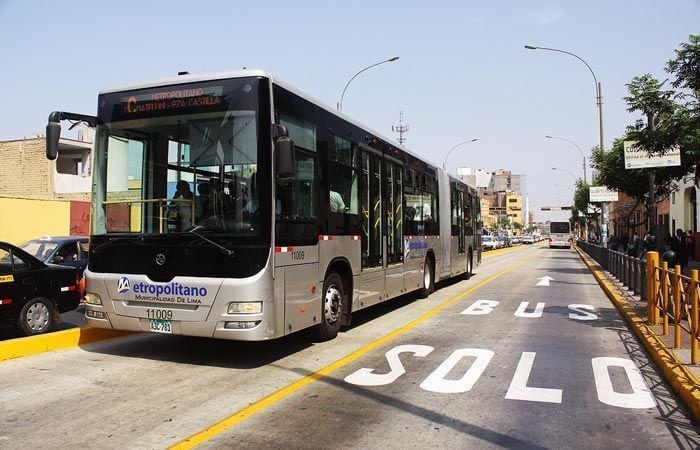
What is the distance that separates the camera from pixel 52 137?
22.6 feet

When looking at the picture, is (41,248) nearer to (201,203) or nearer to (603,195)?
(201,203)

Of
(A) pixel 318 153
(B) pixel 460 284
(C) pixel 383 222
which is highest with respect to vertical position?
(A) pixel 318 153

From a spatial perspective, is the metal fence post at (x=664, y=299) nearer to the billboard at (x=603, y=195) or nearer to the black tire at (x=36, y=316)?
the black tire at (x=36, y=316)

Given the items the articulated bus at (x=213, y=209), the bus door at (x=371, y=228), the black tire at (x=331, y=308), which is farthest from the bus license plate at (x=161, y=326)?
the bus door at (x=371, y=228)

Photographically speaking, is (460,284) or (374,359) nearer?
(374,359)

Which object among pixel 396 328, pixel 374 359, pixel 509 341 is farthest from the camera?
pixel 396 328

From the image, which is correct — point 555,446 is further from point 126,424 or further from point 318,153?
point 318,153

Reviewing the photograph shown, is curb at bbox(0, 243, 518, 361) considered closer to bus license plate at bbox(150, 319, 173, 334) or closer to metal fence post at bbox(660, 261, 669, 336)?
bus license plate at bbox(150, 319, 173, 334)

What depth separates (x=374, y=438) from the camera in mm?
4551

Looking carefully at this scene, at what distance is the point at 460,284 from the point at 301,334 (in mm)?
10579

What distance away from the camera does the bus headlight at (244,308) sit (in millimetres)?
6500

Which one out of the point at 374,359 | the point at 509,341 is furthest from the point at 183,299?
the point at 509,341

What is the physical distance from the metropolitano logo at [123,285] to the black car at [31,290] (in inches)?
89.3

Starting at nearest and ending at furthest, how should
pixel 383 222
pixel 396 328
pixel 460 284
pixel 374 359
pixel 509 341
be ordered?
pixel 374 359 < pixel 509 341 < pixel 396 328 < pixel 383 222 < pixel 460 284
